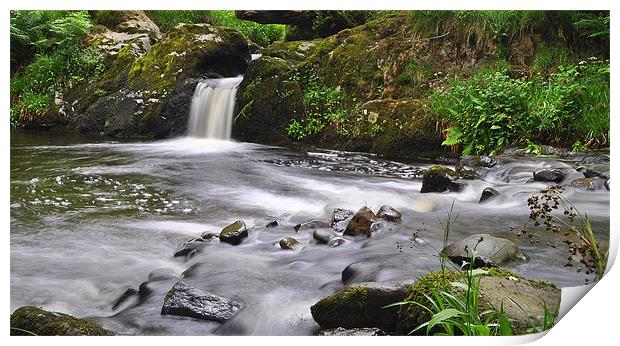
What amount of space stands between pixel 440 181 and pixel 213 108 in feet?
12.6

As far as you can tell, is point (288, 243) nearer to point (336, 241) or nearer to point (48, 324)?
point (336, 241)

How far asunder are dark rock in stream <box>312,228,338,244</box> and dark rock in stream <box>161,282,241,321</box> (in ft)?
2.65

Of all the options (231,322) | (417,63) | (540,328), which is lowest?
(231,322)

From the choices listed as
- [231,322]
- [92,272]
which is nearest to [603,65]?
[231,322]

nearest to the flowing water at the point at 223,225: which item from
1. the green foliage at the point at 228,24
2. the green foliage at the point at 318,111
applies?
the green foliage at the point at 318,111

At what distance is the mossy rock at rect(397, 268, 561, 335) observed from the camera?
210 cm

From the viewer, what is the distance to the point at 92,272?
2.89 metres

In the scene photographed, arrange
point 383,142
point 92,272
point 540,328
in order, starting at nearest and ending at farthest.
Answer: point 540,328
point 92,272
point 383,142

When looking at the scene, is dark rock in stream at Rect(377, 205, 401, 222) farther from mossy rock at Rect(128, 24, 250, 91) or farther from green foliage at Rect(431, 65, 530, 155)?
mossy rock at Rect(128, 24, 250, 91)

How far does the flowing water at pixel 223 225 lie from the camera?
2613 millimetres

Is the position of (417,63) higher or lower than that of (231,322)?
higher

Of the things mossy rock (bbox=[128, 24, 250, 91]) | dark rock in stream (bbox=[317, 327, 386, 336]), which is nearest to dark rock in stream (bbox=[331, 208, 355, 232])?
dark rock in stream (bbox=[317, 327, 386, 336])
